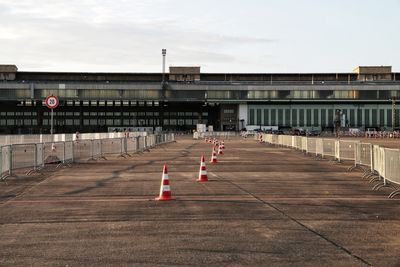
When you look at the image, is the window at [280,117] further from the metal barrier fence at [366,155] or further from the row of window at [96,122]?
the metal barrier fence at [366,155]

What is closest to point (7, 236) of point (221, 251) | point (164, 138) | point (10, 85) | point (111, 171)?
point (221, 251)

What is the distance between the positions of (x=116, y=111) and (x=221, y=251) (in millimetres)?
125807

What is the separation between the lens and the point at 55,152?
24.2m

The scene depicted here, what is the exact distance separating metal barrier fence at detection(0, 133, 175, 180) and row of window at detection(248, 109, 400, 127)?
93.0m

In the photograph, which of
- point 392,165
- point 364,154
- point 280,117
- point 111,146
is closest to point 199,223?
point 392,165

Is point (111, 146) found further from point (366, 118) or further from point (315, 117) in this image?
point (366, 118)

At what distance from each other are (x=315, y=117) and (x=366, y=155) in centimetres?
10758

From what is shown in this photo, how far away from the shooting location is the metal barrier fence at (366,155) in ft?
50.5

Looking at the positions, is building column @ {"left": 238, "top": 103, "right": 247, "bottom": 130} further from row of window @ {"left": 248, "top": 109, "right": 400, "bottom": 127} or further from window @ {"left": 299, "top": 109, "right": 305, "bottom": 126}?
window @ {"left": 299, "top": 109, "right": 305, "bottom": 126}

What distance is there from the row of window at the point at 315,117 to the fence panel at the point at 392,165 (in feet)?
367

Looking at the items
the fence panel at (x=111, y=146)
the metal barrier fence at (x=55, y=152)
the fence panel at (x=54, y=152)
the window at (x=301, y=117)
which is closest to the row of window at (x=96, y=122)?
the window at (x=301, y=117)

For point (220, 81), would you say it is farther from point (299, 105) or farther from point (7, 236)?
point (7, 236)

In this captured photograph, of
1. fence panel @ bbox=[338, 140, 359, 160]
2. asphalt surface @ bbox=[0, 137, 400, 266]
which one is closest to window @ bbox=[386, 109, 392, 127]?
→ fence panel @ bbox=[338, 140, 359, 160]

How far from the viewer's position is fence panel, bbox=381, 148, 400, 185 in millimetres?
14867
